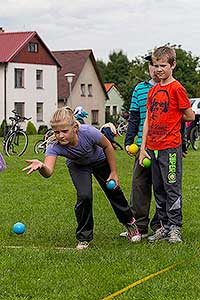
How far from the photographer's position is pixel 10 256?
6.63m

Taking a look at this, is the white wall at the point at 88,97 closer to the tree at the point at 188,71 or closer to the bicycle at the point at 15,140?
Result: the tree at the point at 188,71

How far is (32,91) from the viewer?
A: 5503 centimetres

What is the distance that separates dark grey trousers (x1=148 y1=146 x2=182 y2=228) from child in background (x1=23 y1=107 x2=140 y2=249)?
40 centimetres

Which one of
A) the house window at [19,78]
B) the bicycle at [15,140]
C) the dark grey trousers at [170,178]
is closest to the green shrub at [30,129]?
the house window at [19,78]

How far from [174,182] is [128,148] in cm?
75

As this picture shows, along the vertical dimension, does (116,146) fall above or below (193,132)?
below

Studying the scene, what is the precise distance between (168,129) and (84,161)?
0.87 metres

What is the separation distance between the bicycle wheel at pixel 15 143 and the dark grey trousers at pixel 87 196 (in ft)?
49.2

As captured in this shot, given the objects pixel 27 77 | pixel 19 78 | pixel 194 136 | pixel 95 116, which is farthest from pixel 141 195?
pixel 95 116

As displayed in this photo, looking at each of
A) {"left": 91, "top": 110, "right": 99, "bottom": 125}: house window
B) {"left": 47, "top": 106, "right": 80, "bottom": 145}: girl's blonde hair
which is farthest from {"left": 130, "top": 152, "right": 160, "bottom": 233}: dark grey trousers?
{"left": 91, "top": 110, "right": 99, "bottom": 125}: house window

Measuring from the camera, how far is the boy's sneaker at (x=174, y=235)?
7160 millimetres

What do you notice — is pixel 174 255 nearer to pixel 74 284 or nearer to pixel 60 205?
pixel 74 284

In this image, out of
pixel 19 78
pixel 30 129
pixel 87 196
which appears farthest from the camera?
pixel 19 78

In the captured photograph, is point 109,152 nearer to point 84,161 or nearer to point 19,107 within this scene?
point 84,161
